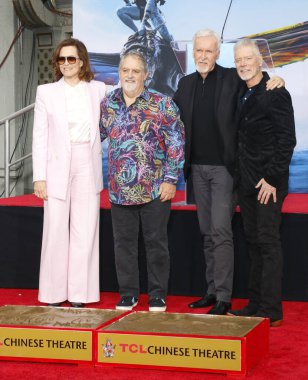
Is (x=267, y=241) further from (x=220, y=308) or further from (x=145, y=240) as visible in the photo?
(x=145, y=240)

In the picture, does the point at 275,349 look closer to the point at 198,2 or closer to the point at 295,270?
the point at 295,270

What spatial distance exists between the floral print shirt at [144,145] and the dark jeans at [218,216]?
0.47 ft

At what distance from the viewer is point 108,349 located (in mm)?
2764

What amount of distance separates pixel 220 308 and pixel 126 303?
0.44m

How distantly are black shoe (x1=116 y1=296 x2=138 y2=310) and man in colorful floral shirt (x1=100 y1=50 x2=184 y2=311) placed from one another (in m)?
0.13

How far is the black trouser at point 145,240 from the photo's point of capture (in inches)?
142

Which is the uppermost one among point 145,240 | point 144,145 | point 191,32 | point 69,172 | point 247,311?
point 191,32

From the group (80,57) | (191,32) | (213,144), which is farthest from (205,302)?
(191,32)

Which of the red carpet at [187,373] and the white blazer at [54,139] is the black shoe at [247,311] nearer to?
the red carpet at [187,373]

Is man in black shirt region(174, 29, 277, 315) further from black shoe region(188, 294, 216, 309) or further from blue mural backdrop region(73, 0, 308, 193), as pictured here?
blue mural backdrop region(73, 0, 308, 193)

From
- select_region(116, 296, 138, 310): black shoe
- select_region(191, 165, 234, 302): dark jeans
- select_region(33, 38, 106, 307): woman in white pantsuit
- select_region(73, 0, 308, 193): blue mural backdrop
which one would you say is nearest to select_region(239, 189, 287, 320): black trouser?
select_region(191, 165, 234, 302): dark jeans

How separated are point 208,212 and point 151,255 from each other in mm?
323

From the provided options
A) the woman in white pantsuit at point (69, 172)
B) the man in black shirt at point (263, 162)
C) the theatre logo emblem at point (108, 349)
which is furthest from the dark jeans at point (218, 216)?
the theatre logo emblem at point (108, 349)

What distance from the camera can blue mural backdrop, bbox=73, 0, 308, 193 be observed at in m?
5.82
